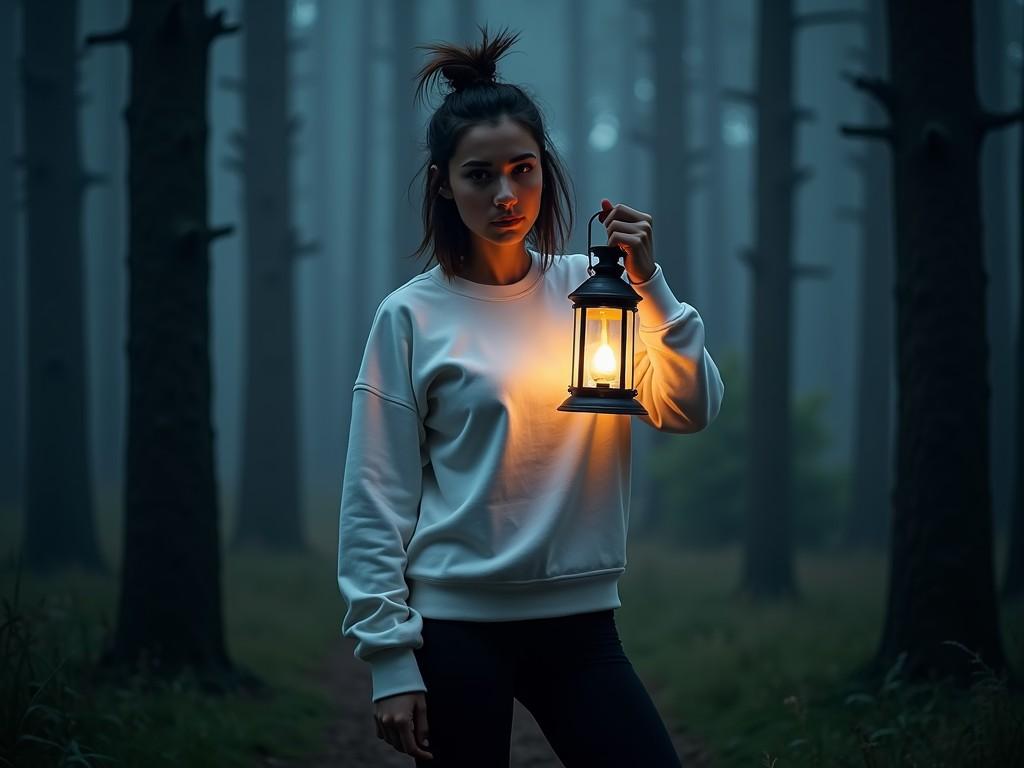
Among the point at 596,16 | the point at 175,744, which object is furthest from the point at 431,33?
the point at 175,744

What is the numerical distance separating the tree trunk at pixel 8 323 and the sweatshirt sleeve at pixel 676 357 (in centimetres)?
1819

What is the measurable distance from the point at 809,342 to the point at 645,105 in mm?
12318

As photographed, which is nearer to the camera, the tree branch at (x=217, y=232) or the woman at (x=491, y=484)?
the woman at (x=491, y=484)

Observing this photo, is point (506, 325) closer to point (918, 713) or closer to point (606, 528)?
point (606, 528)

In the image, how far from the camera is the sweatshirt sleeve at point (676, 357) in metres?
2.52

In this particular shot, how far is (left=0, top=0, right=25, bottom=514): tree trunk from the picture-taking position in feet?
64.0

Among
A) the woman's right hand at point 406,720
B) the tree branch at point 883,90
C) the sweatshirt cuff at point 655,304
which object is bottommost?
the woman's right hand at point 406,720

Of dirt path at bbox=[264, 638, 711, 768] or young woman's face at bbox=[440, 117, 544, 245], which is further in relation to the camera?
dirt path at bbox=[264, 638, 711, 768]

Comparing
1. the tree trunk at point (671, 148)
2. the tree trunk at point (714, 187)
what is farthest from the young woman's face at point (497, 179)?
the tree trunk at point (714, 187)

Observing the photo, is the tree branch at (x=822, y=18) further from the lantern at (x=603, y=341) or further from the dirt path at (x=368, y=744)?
the lantern at (x=603, y=341)

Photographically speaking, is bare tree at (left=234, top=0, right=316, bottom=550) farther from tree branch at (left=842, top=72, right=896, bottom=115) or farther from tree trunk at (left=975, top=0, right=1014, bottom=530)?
tree trunk at (left=975, top=0, right=1014, bottom=530)

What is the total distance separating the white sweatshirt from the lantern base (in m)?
0.07

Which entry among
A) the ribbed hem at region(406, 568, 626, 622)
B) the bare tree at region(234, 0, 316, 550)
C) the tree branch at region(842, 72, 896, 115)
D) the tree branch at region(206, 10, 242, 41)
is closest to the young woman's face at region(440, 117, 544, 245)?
the ribbed hem at region(406, 568, 626, 622)

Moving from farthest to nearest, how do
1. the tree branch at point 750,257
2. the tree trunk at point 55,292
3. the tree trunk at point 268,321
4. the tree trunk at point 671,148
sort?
the tree trunk at point 671,148 < the tree trunk at point 268,321 < the tree trunk at point 55,292 < the tree branch at point 750,257
